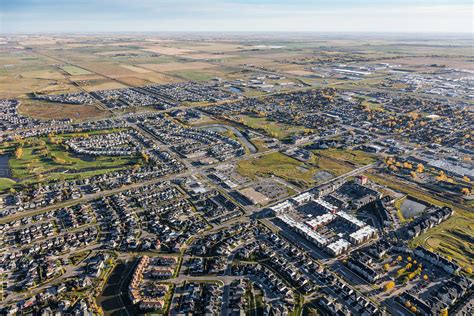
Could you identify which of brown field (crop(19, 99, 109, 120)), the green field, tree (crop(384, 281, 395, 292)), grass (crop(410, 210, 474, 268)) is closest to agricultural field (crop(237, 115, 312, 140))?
the green field

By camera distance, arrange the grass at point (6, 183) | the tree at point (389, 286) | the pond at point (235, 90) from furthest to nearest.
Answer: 1. the pond at point (235, 90)
2. the grass at point (6, 183)
3. the tree at point (389, 286)

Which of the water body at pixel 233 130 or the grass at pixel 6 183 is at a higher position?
the water body at pixel 233 130

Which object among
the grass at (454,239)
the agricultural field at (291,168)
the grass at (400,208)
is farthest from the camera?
the agricultural field at (291,168)

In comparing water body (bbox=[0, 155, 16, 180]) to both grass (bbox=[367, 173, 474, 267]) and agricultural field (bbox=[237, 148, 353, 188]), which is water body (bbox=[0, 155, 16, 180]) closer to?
agricultural field (bbox=[237, 148, 353, 188])

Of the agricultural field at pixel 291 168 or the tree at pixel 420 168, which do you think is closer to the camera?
the agricultural field at pixel 291 168

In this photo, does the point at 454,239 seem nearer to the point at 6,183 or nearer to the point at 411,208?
the point at 411,208

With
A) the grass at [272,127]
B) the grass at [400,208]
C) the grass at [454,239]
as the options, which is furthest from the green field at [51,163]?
the grass at [454,239]

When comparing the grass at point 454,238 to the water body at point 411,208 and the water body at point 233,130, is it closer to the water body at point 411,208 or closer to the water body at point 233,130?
the water body at point 411,208
